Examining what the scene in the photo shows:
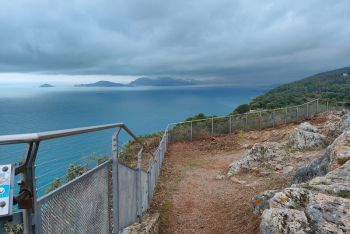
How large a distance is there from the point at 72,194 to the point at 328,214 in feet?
10.0

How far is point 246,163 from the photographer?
39.7 ft

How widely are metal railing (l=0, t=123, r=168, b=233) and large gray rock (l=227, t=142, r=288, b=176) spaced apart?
24.7ft

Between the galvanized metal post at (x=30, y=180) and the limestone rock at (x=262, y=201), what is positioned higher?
the galvanized metal post at (x=30, y=180)

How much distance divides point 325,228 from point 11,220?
135 inches

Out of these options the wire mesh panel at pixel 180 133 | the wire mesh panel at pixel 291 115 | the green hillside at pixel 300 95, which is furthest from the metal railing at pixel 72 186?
the green hillside at pixel 300 95

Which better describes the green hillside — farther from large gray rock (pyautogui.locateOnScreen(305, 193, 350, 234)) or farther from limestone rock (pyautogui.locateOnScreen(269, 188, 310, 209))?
large gray rock (pyautogui.locateOnScreen(305, 193, 350, 234))

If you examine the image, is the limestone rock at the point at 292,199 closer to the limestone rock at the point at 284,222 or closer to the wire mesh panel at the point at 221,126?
the limestone rock at the point at 284,222

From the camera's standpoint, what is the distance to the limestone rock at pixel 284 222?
397 centimetres

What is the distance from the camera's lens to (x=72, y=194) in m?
2.39

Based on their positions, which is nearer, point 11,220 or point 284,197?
point 11,220

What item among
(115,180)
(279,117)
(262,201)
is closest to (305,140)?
(262,201)

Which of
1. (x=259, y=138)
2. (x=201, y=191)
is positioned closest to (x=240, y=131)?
(x=259, y=138)

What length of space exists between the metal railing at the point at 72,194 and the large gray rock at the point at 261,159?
24.7 feet

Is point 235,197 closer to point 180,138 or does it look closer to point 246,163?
point 246,163
